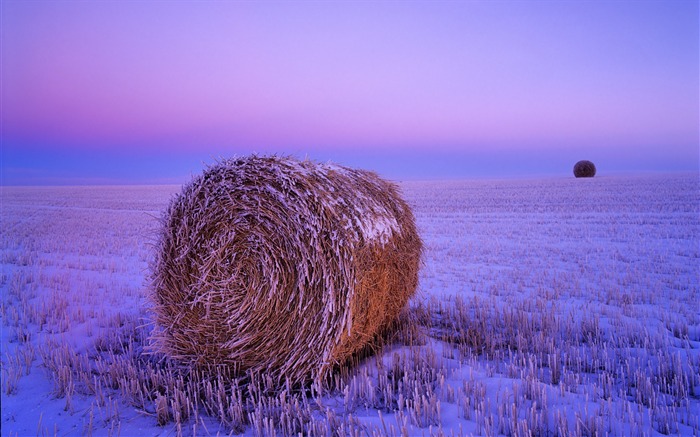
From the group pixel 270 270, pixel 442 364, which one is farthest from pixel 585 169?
pixel 270 270

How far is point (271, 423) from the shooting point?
2965 mm

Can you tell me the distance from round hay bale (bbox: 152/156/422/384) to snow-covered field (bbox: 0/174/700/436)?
0.29 m

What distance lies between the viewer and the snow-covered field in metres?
3.13

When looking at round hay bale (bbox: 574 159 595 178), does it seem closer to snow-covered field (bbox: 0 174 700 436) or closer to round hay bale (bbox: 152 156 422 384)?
snow-covered field (bbox: 0 174 700 436)

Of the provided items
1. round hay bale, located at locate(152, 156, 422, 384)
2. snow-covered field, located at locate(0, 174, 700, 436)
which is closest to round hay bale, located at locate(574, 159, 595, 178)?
snow-covered field, located at locate(0, 174, 700, 436)

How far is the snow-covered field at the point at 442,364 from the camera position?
3.13 meters

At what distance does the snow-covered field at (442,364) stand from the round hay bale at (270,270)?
287mm

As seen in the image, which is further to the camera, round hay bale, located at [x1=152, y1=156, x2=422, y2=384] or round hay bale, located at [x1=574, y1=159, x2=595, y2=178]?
round hay bale, located at [x1=574, y1=159, x2=595, y2=178]

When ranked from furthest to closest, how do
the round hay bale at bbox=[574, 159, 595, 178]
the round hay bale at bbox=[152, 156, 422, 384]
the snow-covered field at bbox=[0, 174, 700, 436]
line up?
the round hay bale at bbox=[574, 159, 595, 178] → the round hay bale at bbox=[152, 156, 422, 384] → the snow-covered field at bbox=[0, 174, 700, 436]

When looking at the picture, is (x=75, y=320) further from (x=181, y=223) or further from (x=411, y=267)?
(x=411, y=267)

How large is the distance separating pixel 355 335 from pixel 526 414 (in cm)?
144

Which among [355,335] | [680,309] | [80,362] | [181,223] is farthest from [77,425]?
[680,309]

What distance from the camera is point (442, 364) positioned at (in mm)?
4012

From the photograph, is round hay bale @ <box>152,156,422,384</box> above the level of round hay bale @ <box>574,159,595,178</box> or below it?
below
